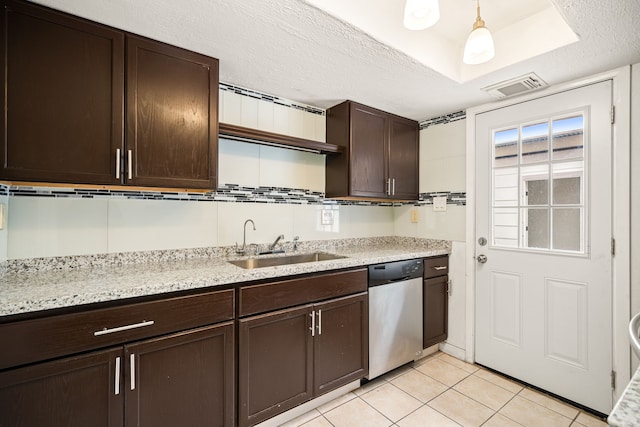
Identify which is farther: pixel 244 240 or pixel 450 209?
pixel 450 209

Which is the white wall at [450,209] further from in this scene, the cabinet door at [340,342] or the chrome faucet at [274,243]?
the chrome faucet at [274,243]

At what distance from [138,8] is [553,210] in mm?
2690

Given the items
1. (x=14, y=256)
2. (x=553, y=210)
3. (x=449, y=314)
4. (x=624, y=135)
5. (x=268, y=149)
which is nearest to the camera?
(x=14, y=256)

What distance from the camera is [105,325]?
116 cm

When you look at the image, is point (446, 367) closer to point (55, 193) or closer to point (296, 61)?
point (296, 61)

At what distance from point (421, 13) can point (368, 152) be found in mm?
1283

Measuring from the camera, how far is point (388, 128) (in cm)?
260

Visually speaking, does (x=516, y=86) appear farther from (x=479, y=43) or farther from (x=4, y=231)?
(x=4, y=231)

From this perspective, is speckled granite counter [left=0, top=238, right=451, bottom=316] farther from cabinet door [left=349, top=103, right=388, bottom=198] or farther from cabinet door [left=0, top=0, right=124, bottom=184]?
cabinet door [left=349, top=103, right=388, bottom=198]

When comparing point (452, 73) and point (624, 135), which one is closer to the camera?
point (624, 135)

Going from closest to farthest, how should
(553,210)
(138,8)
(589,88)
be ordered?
1. (138,8)
2. (589,88)
3. (553,210)

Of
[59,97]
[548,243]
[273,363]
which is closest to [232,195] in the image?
[59,97]

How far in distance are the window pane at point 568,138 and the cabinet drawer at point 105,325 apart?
7.57 ft

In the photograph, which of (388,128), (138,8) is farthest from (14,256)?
(388,128)
